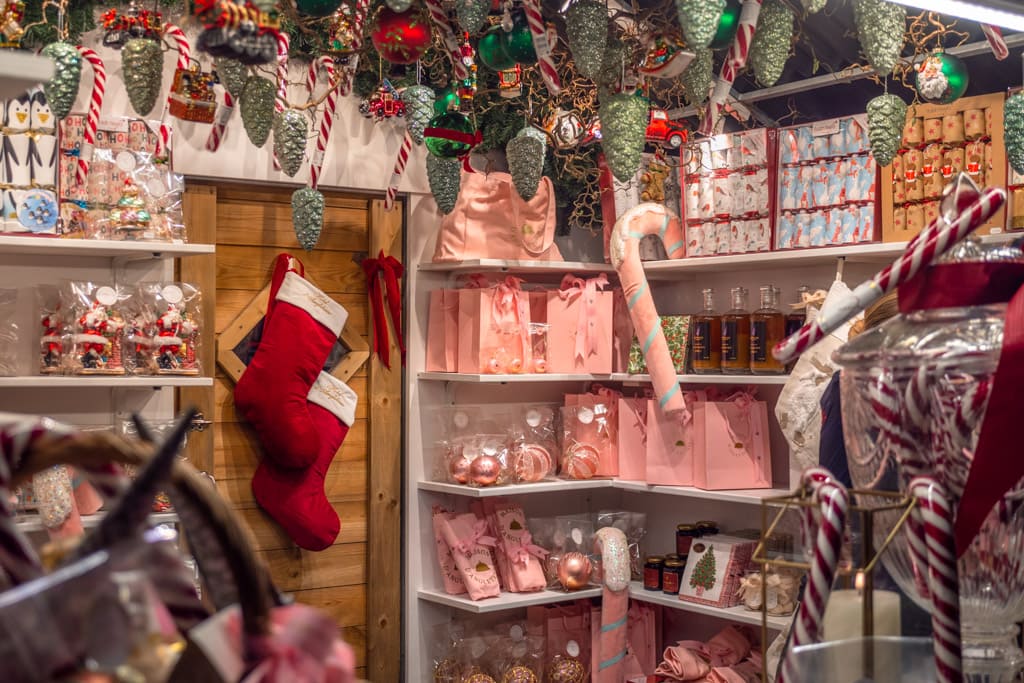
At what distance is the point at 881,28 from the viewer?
7.83ft

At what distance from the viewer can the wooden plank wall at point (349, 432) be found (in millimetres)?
3658

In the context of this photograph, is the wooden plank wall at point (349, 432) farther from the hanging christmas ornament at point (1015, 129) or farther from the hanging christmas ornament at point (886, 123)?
the hanging christmas ornament at point (1015, 129)

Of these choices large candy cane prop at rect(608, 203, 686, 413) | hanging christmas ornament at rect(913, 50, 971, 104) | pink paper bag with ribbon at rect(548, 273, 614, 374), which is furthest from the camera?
pink paper bag with ribbon at rect(548, 273, 614, 374)

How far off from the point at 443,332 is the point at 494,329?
0.69 feet

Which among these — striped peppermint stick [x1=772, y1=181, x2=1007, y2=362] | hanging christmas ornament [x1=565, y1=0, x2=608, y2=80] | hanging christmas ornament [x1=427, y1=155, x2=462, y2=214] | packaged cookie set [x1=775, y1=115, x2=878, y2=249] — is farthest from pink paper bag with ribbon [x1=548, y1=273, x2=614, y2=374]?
striped peppermint stick [x1=772, y1=181, x2=1007, y2=362]

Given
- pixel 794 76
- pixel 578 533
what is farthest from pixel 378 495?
pixel 794 76

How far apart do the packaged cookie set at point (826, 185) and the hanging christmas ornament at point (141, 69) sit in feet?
6.50

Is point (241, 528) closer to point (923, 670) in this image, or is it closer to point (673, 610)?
point (923, 670)

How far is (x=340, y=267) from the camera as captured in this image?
3.88 meters

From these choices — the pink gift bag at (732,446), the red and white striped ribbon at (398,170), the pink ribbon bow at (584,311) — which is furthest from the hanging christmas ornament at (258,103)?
the pink gift bag at (732,446)

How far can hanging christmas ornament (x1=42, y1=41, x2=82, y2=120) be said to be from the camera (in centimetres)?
227

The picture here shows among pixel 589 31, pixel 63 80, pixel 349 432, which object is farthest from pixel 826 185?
pixel 63 80

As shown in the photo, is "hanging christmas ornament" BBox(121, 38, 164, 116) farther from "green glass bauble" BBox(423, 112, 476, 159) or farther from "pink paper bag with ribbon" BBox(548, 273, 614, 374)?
"pink paper bag with ribbon" BBox(548, 273, 614, 374)

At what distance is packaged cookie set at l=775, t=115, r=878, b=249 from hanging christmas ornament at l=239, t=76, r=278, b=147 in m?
1.79
